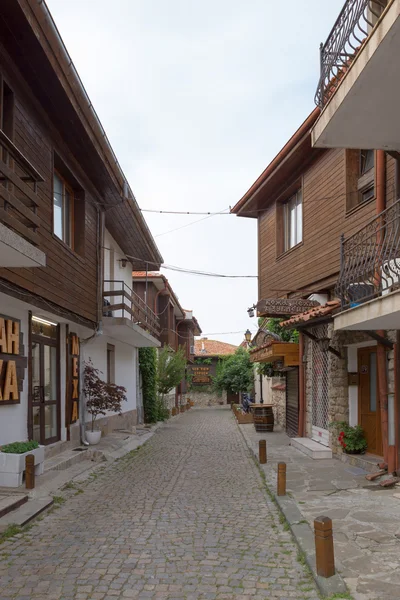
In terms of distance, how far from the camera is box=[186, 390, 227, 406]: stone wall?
42.9m

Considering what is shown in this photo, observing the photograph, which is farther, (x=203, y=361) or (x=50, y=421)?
(x=203, y=361)

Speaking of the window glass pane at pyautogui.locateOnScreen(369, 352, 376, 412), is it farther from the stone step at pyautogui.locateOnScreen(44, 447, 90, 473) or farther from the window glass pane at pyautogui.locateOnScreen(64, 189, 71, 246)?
the window glass pane at pyautogui.locateOnScreen(64, 189, 71, 246)

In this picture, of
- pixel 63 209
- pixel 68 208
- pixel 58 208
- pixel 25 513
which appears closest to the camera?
pixel 25 513

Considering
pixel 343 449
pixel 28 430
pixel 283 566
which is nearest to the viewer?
pixel 283 566

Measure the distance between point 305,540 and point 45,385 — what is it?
22.9 ft

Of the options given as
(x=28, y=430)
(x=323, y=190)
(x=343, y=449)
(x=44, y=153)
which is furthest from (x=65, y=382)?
(x=323, y=190)

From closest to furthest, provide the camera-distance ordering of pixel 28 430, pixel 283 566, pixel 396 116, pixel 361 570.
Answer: pixel 361 570
pixel 283 566
pixel 396 116
pixel 28 430

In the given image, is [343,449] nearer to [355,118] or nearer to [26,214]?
[355,118]

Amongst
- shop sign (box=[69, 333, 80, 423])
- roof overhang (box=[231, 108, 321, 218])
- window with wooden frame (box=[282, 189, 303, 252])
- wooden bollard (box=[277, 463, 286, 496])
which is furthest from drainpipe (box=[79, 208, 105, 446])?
wooden bollard (box=[277, 463, 286, 496])

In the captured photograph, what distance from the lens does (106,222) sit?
15.5 m

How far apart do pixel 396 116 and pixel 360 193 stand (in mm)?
4402

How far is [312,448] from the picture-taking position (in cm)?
1154

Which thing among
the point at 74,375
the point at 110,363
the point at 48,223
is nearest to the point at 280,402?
the point at 110,363

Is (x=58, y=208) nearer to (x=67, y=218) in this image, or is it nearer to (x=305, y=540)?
(x=67, y=218)
